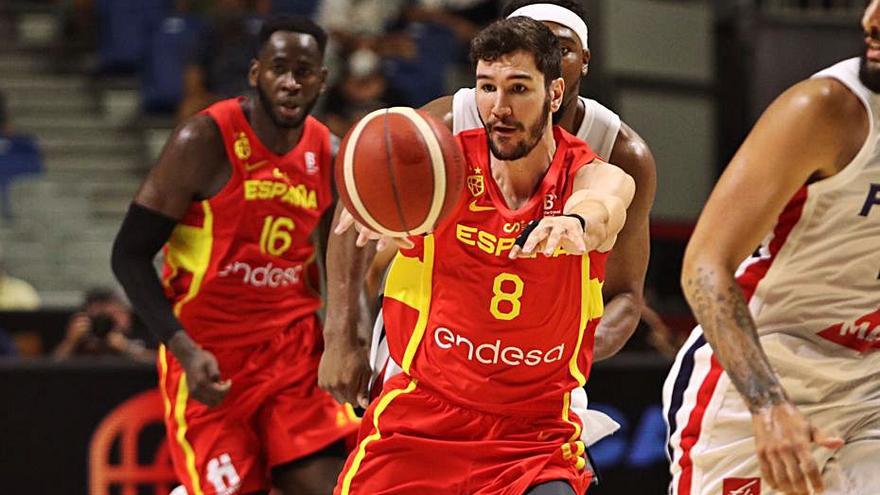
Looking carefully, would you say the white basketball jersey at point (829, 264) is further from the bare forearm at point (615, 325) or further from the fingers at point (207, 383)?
the fingers at point (207, 383)

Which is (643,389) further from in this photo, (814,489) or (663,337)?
(814,489)

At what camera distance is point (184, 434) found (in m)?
5.50

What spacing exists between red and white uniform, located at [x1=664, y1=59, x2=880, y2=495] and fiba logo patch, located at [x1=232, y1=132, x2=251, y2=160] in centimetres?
203

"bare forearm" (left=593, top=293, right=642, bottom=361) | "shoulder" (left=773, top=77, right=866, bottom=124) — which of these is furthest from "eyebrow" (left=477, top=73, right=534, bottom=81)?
"bare forearm" (left=593, top=293, right=642, bottom=361)

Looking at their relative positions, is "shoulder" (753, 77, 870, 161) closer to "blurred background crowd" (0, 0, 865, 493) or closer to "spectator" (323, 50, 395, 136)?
"blurred background crowd" (0, 0, 865, 493)

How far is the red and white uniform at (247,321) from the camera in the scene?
5465 mm

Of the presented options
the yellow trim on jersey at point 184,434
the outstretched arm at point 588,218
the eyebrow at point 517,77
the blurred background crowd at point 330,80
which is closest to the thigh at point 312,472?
the yellow trim on jersey at point 184,434

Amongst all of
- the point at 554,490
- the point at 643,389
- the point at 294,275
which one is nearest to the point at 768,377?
the point at 554,490

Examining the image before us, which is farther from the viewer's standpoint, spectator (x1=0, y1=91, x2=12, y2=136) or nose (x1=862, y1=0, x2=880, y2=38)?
spectator (x1=0, y1=91, x2=12, y2=136)

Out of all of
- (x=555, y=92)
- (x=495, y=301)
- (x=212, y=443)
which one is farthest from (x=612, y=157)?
(x=212, y=443)

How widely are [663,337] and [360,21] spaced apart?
4.80m

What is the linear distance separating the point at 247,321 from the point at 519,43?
1972 mm

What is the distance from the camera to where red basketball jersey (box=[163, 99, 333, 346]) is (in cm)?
548

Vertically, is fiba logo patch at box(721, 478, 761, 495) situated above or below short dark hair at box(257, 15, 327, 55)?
below
